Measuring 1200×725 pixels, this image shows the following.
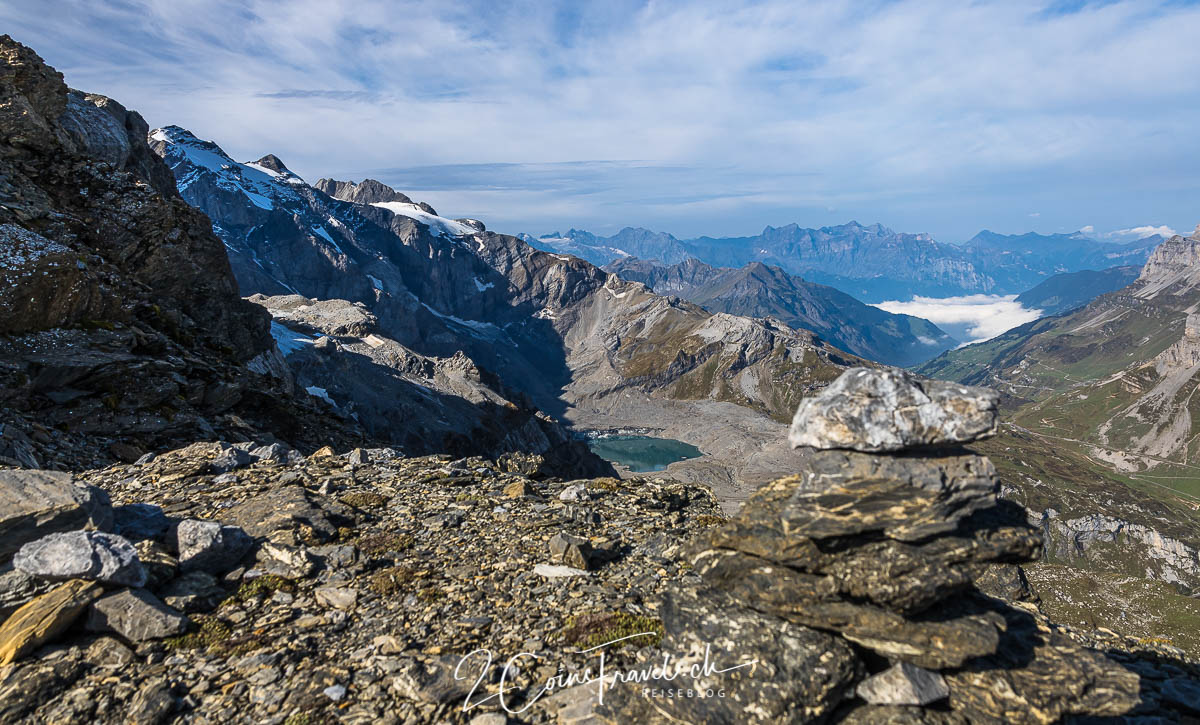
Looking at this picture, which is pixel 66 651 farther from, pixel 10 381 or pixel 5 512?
pixel 10 381

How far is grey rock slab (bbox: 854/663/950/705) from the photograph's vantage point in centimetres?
838

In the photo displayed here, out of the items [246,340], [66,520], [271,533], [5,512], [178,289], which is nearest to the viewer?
[5,512]

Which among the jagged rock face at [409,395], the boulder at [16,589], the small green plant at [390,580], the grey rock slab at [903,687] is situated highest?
the boulder at [16,589]

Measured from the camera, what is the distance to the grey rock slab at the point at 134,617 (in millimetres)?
9766

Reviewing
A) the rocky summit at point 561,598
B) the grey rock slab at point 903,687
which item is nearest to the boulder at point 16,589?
the rocky summit at point 561,598

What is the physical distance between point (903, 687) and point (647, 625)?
462 cm

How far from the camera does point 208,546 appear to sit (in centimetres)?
1228

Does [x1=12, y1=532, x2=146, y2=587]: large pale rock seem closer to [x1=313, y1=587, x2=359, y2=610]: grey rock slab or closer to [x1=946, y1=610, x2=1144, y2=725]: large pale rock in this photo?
[x1=313, y1=587, x2=359, y2=610]: grey rock slab

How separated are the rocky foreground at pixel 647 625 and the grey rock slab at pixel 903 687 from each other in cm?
4

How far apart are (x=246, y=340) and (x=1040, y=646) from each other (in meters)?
56.2

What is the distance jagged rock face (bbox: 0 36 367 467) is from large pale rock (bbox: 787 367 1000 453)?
22.0 metres

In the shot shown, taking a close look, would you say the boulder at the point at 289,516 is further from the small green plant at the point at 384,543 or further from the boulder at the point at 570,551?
the boulder at the point at 570,551

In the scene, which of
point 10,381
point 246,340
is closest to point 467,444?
point 246,340

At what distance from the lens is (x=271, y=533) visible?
14.0m
